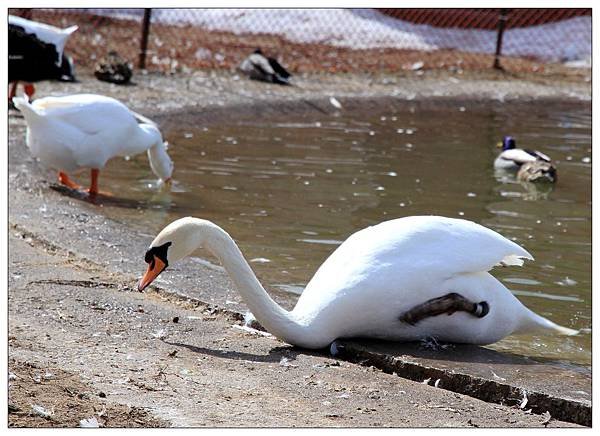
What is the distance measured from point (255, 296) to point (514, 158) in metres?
6.41

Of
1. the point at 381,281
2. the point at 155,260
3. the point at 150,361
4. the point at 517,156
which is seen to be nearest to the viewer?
the point at 150,361

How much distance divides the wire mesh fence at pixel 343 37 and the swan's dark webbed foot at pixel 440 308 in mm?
10580

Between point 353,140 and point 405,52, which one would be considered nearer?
point 353,140

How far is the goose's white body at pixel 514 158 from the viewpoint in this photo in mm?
10797

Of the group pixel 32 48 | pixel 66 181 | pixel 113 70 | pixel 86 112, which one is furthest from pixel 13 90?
pixel 86 112

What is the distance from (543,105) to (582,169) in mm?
4507

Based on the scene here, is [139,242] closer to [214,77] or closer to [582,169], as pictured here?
[582,169]

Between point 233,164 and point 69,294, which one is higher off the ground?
point 69,294

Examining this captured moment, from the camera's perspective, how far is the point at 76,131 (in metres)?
8.82

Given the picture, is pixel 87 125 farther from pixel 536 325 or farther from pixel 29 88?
pixel 536 325

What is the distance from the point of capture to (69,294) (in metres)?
5.64

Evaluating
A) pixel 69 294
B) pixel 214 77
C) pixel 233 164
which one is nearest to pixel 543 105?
pixel 214 77

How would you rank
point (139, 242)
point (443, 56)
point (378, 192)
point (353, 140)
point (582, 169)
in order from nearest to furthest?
point (139, 242)
point (378, 192)
point (582, 169)
point (353, 140)
point (443, 56)

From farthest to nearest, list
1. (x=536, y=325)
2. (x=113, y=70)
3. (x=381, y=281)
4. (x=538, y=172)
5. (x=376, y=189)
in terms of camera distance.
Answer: (x=113, y=70) → (x=538, y=172) → (x=376, y=189) → (x=536, y=325) → (x=381, y=281)
